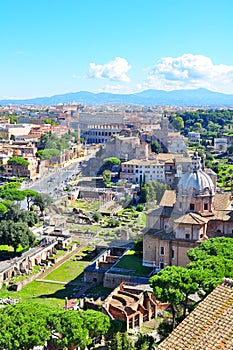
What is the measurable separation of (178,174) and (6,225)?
2550cm

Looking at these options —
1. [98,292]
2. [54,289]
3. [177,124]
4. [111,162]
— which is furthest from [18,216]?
[177,124]

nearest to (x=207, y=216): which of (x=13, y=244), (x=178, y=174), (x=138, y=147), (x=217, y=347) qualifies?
(x=13, y=244)

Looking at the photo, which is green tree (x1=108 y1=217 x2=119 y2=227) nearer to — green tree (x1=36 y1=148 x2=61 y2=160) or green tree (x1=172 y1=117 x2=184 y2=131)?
green tree (x1=36 y1=148 x2=61 y2=160)

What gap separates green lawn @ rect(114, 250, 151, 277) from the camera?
26.5m

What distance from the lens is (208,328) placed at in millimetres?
8523

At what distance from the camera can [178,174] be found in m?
51.7

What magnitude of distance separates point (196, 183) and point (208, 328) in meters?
18.9

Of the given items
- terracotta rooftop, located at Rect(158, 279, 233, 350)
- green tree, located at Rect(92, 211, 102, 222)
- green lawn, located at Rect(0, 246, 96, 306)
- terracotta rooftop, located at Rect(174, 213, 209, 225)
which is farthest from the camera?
green tree, located at Rect(92, 211, 102, 222)

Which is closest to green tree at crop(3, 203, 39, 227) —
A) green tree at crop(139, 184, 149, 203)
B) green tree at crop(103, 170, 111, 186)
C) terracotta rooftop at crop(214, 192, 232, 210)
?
green tree at crop(139, 184, 149, 203)

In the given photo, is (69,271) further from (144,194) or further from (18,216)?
(144,194)

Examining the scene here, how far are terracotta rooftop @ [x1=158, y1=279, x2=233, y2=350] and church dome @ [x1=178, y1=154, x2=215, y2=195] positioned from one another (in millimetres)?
17398

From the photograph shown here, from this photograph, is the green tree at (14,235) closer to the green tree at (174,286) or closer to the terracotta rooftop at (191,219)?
the terracotta rooftop at (191,219)

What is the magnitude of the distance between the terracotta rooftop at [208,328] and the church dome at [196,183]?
17398 mm

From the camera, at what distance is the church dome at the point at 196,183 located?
88.4 feet
